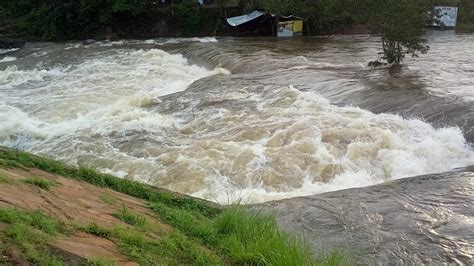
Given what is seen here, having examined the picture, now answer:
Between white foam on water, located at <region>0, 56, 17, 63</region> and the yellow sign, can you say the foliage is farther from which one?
white foam on water, located at <region>0, 56, 17, 63</region>

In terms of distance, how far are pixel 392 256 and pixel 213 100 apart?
31.1 feet

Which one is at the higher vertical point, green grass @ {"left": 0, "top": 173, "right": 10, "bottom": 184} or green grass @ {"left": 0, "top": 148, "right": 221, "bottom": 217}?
green grass @ {"left": 0, "top": 173, "right": 10, "bottom": 184}

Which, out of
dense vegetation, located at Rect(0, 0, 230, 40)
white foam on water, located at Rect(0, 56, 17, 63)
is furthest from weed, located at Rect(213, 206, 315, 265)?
dense vegetation, located at Rect(0, 0, 230, 40)

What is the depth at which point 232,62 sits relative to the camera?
2050 cm

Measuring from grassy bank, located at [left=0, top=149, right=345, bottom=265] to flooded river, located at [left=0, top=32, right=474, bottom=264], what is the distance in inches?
40.9

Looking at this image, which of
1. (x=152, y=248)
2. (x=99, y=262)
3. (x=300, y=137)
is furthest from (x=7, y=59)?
(x=99, y=262)

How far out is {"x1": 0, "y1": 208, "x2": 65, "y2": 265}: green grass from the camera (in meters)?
3.16

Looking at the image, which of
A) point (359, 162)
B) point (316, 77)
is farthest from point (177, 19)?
point (359, 162)

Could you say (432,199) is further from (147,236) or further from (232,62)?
(232,62)

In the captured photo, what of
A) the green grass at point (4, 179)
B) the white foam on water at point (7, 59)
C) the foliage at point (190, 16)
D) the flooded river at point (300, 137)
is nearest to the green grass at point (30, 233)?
the green grass at point (4, 179)

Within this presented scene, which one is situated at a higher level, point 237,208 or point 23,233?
point 23,233

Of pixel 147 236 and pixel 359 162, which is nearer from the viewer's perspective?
pixel 147 236

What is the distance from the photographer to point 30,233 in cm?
338

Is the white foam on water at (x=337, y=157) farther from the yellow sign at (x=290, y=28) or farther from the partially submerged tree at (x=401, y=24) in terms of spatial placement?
the yellow sign at (x=290, y=28)
